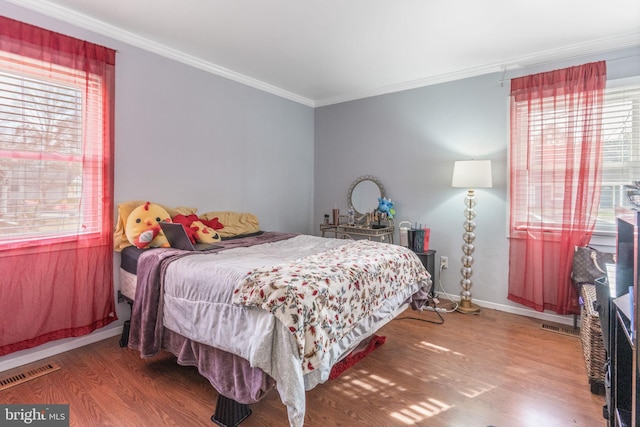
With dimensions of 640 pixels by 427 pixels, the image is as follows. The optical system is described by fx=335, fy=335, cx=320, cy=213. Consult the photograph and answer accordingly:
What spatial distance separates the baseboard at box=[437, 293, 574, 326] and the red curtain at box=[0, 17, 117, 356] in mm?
3567

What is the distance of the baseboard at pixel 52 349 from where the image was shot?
7.50ft

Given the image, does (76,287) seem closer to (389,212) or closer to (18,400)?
(18,400)

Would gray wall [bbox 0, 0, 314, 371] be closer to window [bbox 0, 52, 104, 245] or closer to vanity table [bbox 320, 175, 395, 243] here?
window [bbox 0, 52, 104, 245]

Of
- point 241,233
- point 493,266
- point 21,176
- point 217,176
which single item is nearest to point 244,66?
point 217,176

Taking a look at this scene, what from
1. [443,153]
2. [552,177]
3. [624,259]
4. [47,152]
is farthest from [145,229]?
[552,177]

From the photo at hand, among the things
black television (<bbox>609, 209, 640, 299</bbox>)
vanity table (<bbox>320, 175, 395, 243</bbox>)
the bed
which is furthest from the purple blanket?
vanity table (<bbox>320, 175, 395, 243</bbox>)

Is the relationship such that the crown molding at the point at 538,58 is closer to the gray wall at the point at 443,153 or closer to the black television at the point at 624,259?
the gray wall at the point at 443,153

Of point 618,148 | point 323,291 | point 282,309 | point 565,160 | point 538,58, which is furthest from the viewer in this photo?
point 538,58

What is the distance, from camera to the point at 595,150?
2852 mm

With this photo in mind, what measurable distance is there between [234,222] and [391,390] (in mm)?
2246

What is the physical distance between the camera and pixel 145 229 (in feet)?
8.61

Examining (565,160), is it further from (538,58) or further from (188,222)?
(188,222)

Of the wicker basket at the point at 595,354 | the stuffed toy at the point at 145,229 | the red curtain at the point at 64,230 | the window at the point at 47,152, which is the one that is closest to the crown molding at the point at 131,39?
→ the red curtain at the point at 64,230

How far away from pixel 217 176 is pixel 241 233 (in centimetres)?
69
